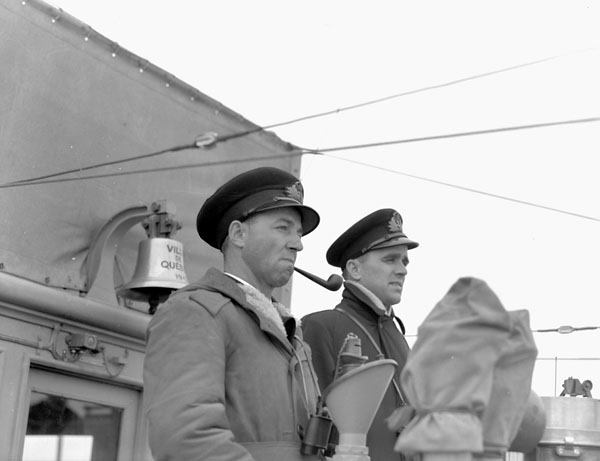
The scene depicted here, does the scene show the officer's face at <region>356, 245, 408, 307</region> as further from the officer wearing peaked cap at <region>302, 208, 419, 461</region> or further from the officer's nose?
the officer's nose

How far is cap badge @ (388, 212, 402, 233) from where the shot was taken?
11.2ft

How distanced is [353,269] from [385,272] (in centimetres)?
12

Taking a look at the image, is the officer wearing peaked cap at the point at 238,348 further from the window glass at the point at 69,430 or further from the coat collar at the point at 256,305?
the window glass at the point at 69,430

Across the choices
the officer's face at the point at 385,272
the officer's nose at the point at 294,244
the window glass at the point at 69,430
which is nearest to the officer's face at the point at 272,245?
the officer's nose at the point at 294,244

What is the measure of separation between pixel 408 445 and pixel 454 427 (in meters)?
0.07

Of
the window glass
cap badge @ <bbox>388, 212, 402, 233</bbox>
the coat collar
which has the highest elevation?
cap badge @ <bbox>388, 212, 402, 233</bbox>

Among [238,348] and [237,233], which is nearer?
[238,348]

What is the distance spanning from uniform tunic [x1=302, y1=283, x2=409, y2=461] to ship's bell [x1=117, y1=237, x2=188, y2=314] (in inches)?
→ 24.7

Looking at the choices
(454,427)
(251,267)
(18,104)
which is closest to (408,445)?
(454,427)

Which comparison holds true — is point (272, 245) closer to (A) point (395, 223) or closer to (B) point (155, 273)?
(A) point (395, 223)

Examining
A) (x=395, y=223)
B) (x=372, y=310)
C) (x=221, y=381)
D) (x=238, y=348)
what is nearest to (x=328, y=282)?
(x=372, y=310)

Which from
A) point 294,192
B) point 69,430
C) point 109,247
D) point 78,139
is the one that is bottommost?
point 69,430

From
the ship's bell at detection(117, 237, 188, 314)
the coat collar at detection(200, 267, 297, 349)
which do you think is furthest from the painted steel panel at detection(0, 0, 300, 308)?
the coat collar at detection(200, 267, 297, 349)

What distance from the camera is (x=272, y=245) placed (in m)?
2.58
